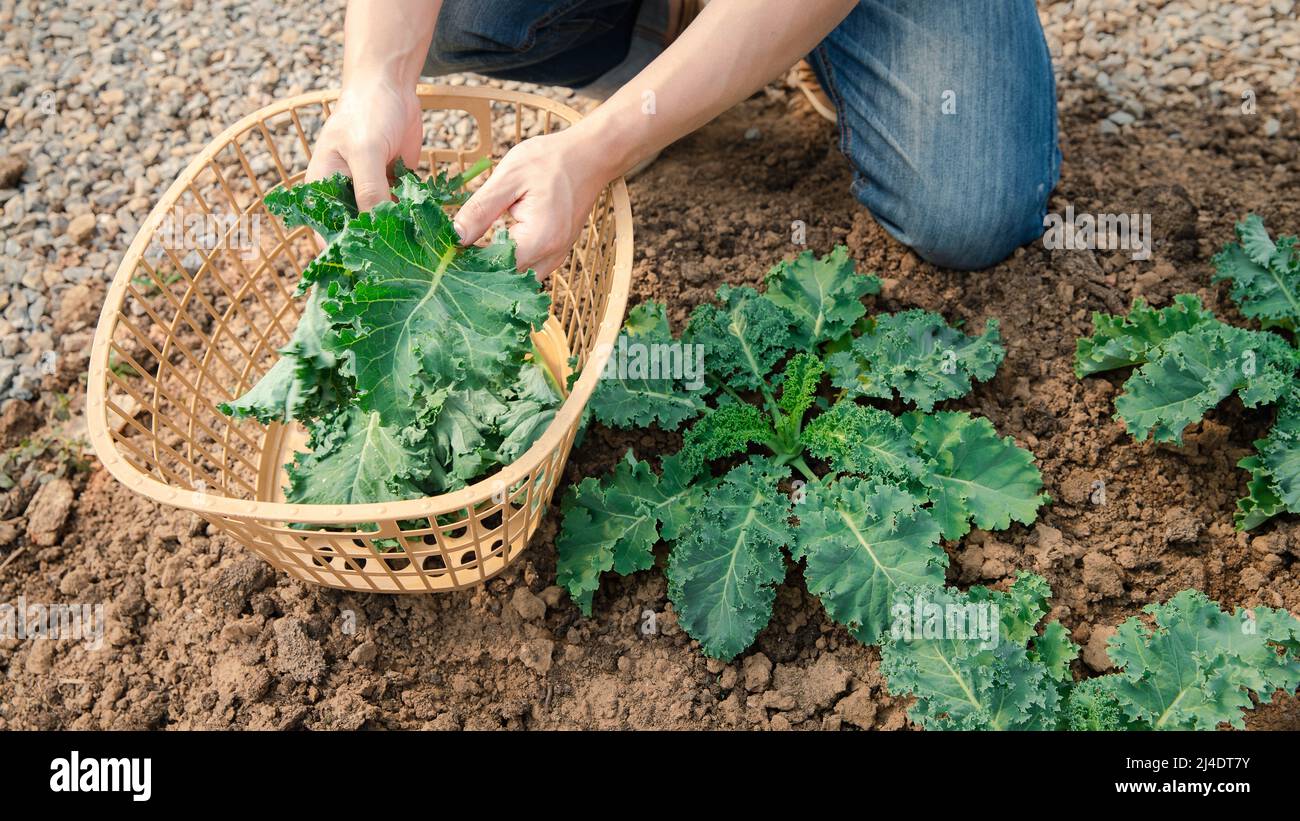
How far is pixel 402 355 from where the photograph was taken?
201 cm

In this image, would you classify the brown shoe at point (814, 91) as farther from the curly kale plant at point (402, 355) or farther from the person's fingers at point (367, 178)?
the person's fingers at point (367, 178)

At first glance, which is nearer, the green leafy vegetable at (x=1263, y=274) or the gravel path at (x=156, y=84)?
the green leafy vegetable at (x=1263, y=274)

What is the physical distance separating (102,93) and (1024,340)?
3.59 meters

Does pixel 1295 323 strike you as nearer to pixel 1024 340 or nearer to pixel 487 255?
pixel 1024 340

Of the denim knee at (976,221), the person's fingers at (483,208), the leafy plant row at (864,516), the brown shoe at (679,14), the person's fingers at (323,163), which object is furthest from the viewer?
the brown shoe at (679,14)

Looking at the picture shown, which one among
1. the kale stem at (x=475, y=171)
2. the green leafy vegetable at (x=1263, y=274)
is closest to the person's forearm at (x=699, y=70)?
the kale stem at (x=475, y=171)

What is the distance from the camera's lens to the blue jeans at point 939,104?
303cm

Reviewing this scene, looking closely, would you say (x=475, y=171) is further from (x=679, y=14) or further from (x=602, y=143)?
(x=679, y=14)

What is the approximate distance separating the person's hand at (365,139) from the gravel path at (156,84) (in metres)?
1.50

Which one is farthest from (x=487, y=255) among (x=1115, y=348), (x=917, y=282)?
(x=1115, y=348)

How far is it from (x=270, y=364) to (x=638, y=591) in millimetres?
1472

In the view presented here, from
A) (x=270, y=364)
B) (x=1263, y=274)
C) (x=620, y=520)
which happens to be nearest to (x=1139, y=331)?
(x=1263, y=274)

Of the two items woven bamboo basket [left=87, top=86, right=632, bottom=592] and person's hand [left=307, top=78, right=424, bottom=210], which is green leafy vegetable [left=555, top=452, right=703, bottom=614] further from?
person's hand [left=307, top=78, right=424, bottom=210]

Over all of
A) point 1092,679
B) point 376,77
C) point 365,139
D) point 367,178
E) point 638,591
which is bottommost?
point 1092,679
